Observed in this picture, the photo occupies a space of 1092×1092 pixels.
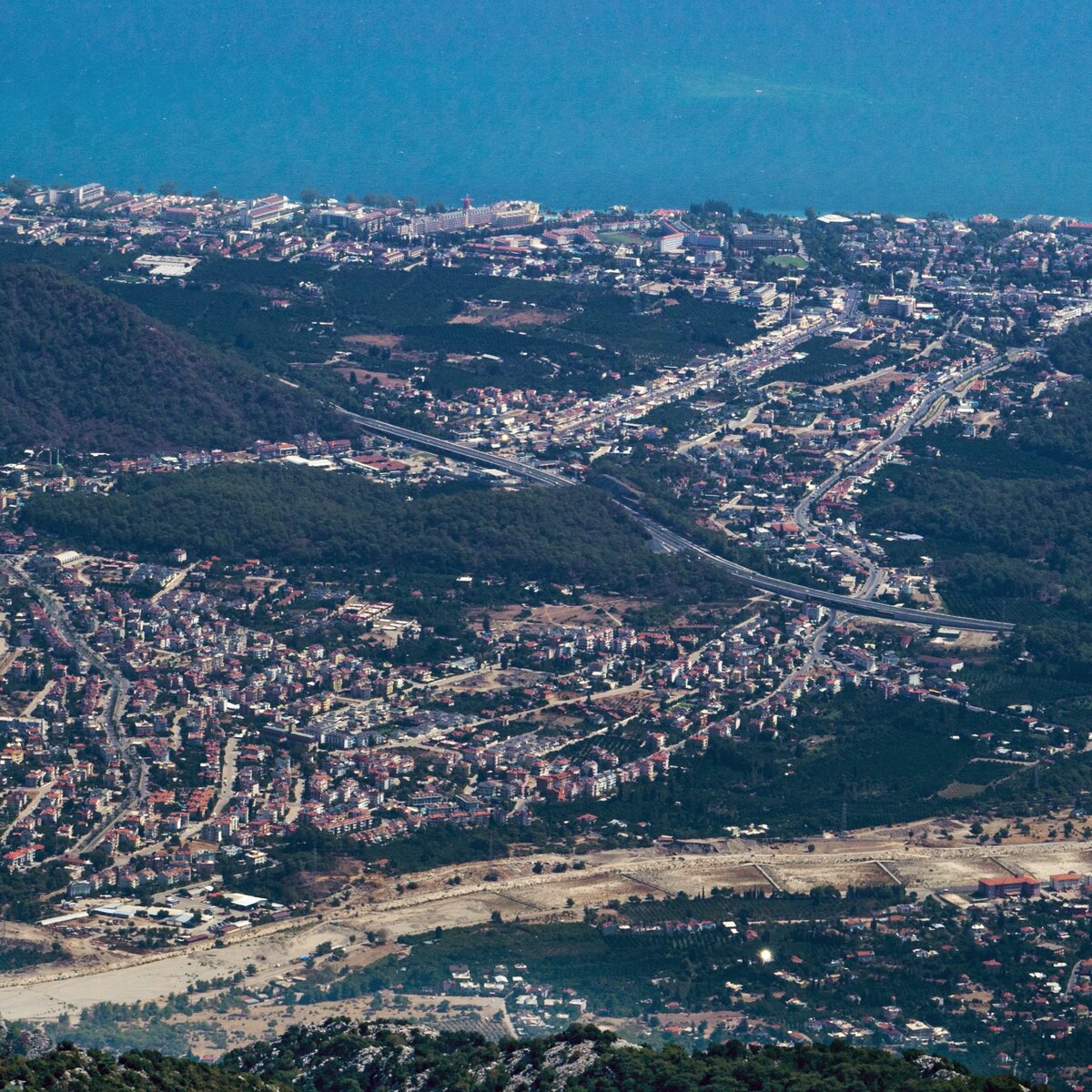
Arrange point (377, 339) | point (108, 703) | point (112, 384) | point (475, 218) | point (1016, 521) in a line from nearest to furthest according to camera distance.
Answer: point (108, 703)
point (1016, 521)
point (112, 384)
point (377, 339)
point (475, 218)

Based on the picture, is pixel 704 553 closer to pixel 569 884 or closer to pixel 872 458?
pixel 872 458

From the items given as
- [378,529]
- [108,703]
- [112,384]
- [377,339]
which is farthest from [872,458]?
[108,703]

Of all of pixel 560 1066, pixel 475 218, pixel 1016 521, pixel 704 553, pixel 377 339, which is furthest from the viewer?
pixel 475 218

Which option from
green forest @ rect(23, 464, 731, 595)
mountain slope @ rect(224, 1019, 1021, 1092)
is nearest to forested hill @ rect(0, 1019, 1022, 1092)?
mountain slope @ rect(224, 1019, 1021, 1092)

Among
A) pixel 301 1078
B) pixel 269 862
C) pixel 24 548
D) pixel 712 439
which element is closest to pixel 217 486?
pixel 24 548

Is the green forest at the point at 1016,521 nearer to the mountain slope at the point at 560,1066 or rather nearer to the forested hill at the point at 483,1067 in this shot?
the mountain slope at the point at 560,1066

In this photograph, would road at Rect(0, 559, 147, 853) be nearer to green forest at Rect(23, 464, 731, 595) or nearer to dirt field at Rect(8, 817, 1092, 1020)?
green forest at Rect(23, 464, 731, 595)

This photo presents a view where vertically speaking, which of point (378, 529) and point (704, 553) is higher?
point (378, 529)
